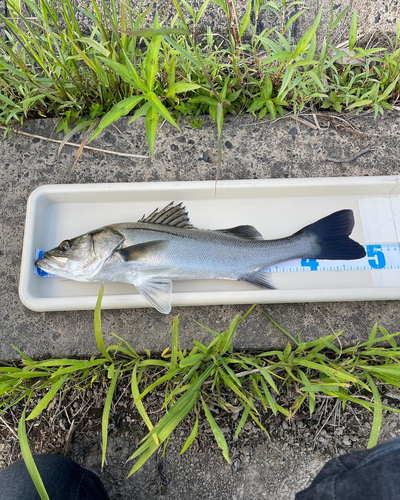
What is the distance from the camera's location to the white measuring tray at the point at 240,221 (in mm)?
2230

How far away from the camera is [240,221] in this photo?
8.17 feet

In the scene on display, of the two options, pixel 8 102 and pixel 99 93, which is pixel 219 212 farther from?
pixel 8 102

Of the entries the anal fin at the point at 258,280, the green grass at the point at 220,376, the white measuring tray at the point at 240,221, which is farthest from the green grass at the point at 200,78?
the green grass at the point at 220,376

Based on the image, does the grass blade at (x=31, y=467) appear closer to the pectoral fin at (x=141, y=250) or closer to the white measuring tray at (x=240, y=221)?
the white measuring tray at (x=240, y=221)

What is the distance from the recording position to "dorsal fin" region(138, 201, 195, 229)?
7.63ft

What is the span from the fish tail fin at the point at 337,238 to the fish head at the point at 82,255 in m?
1.16

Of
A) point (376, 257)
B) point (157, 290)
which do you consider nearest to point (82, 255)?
point (157, 290)

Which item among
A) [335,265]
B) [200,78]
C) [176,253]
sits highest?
[200,78]

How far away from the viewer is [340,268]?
240 centimetres

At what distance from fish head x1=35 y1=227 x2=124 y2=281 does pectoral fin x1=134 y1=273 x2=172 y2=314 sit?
0.25 metres

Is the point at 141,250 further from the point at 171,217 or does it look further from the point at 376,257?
the point at 376,257

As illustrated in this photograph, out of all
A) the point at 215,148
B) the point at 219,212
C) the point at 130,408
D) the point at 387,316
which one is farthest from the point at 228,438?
the point at 215,148

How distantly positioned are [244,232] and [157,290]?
63 cm

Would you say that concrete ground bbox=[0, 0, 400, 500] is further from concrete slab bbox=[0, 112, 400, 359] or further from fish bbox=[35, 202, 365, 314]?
fish bbox=[35, 202, 365, 314]
